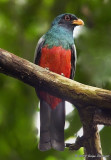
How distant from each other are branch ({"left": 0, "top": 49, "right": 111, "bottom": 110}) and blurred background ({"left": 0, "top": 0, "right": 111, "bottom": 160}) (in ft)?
0.26

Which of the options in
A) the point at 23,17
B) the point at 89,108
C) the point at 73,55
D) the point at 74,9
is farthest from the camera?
the point at 73,55

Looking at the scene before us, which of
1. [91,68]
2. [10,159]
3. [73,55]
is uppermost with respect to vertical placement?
[73,55]

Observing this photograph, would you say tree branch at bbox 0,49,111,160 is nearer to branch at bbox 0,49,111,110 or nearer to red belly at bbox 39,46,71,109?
branch at bbox 0,49,111,110

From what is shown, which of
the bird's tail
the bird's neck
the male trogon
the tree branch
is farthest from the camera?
the bird's neck

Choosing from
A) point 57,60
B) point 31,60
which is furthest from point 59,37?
point 31,60

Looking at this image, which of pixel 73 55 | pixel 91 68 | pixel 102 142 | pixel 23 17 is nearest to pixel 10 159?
pixel 102 142

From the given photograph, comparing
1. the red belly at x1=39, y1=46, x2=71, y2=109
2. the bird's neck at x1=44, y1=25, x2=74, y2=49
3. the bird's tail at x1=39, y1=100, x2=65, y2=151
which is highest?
the bird's neck at x1=44, y1=25, x2=74, y2=49

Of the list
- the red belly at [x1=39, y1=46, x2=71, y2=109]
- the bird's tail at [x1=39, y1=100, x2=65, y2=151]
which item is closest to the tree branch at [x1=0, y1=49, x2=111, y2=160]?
the bird's tail at [x1=39, y1=100, x2=65, y2=151]

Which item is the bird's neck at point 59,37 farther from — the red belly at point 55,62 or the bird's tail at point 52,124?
the bird's tail at point 52,124

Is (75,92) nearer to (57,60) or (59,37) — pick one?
(57,60)

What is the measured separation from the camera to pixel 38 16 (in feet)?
11.0

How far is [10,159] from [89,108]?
72cm

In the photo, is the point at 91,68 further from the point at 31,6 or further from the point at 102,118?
the point at 31,6

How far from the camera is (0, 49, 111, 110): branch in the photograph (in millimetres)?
2541
